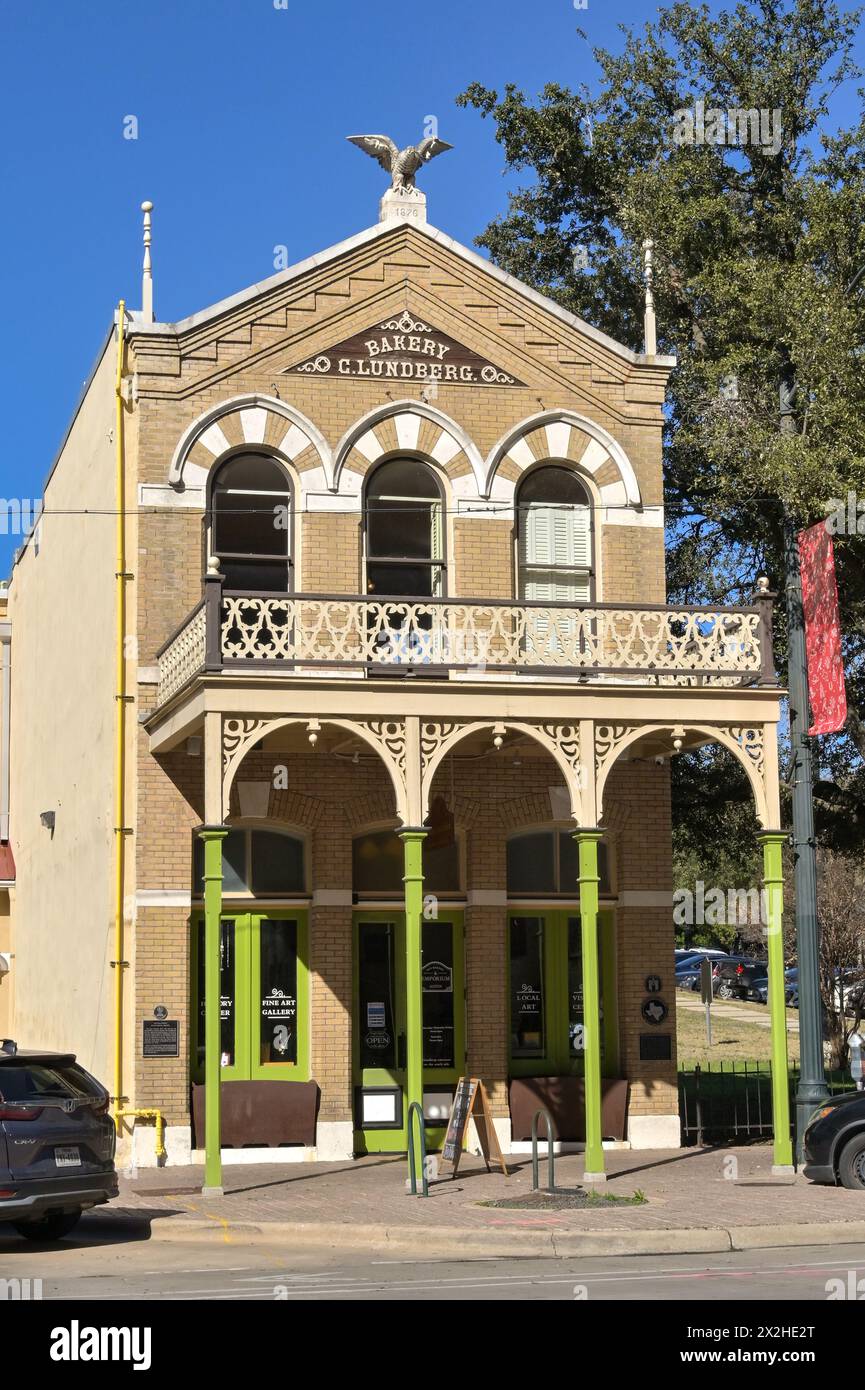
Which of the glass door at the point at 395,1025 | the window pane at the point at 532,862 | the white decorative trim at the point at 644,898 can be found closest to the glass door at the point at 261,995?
the glass door at the point at 395,1025

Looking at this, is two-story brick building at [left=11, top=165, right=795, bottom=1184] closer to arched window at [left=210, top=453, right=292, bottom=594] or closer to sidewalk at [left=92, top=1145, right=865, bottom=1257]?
arched window at [left=210, top=453, right=292, bottom=594]

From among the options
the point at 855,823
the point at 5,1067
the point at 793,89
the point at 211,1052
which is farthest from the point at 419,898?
the point at 793,89

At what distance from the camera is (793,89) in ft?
84.5

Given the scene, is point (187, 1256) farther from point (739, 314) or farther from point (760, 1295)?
point (739, 314)

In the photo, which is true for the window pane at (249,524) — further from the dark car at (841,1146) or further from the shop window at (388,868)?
the dark car at (841,1146)

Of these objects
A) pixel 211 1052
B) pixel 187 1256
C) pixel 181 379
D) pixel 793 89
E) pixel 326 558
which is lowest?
pixel 187 1256

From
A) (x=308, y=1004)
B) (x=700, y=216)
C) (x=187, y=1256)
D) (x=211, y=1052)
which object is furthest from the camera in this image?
(x=700, y=216)

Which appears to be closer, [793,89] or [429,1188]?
[429,1188]

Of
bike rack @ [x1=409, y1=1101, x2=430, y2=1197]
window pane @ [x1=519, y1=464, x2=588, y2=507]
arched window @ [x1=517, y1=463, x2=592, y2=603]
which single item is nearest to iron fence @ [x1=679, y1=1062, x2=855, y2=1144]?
bike rack @ [x1=409, y1=1101, x2=430, y2=1197]

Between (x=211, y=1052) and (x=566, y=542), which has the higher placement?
(x=566, y=542)

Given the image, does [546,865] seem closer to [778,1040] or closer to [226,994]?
[226,994]

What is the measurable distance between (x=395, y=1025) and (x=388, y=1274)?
8.30 meters

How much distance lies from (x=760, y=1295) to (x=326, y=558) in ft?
39.1

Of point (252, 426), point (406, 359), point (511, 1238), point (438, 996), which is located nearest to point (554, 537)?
point (406, 359)
